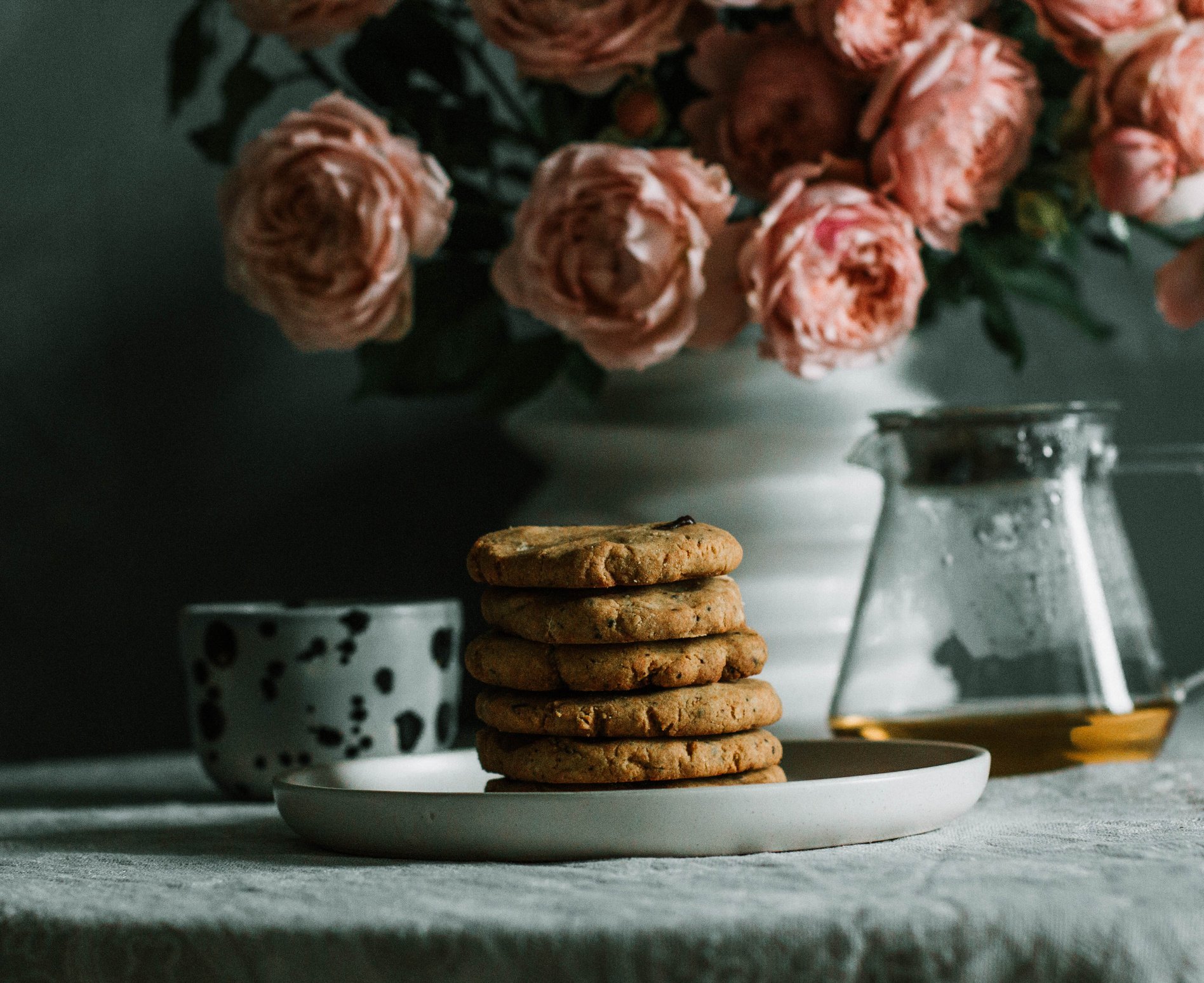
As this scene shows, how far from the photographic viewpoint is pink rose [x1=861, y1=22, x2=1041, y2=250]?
0.70 m

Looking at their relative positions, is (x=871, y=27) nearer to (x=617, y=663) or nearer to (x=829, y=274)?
(x=829, y=274)

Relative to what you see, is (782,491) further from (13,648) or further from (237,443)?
(13,648)

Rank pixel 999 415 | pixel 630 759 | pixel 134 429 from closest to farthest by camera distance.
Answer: pixel 630 759
pixel 999 415
pixel 134 429

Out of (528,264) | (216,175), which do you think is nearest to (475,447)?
(216,175)

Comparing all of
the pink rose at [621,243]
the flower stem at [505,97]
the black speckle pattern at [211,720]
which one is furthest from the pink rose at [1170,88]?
the black speckle pattern at [211,720]

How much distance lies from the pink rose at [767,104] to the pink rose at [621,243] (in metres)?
0.05

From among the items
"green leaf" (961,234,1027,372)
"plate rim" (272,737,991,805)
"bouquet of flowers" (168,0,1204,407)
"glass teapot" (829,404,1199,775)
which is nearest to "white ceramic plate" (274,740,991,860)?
"plate rim" (272,737,991,805)

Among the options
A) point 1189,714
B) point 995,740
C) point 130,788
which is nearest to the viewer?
point 995,740

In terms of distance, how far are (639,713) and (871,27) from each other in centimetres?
39

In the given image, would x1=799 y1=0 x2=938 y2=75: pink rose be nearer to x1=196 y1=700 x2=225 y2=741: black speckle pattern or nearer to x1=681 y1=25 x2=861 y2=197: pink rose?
x1=681 y1=25 x2=861 y2=197: pink rose

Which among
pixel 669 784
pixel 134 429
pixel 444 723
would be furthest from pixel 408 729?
pixel 134 429

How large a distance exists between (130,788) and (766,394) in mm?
Result: 434

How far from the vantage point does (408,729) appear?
28.3 inches

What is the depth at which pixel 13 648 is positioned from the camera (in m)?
1.03
